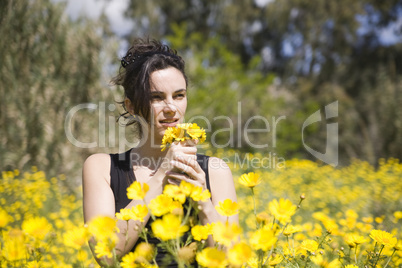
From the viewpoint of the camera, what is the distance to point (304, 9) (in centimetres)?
1218

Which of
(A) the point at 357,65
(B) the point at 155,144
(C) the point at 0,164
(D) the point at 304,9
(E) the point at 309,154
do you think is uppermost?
→ (D) the point at 304,9

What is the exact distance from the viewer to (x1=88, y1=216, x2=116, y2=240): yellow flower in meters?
0.53

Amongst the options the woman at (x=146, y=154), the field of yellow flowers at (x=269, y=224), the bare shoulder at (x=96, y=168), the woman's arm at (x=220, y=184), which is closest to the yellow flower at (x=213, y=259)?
the field of yellow flowers at (x=269, y=224)

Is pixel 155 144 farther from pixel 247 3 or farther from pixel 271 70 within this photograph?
pixel 271 70

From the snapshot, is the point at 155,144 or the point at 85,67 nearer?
the point at 155,144

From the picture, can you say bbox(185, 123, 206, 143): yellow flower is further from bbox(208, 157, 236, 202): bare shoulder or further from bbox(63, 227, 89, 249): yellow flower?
bbox(208, 157, 236, 202): bare shoulder

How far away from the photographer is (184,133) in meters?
0.87

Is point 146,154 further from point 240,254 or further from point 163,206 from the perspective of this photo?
point 240,254

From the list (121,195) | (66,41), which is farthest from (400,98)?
(121,195)

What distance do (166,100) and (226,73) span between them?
26.3ft

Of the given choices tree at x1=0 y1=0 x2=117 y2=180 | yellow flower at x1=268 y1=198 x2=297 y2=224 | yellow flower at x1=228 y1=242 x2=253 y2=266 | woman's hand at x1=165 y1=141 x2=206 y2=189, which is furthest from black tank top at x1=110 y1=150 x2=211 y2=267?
tree at x1=0 y1=0 x2=117 y2=180

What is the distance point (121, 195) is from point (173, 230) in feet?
2.44

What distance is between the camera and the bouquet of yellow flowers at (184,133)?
31.3 inches

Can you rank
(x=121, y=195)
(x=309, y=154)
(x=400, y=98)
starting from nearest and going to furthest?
(x=121, y=195) < (x=400, y=98) < (x=309, y=154)
